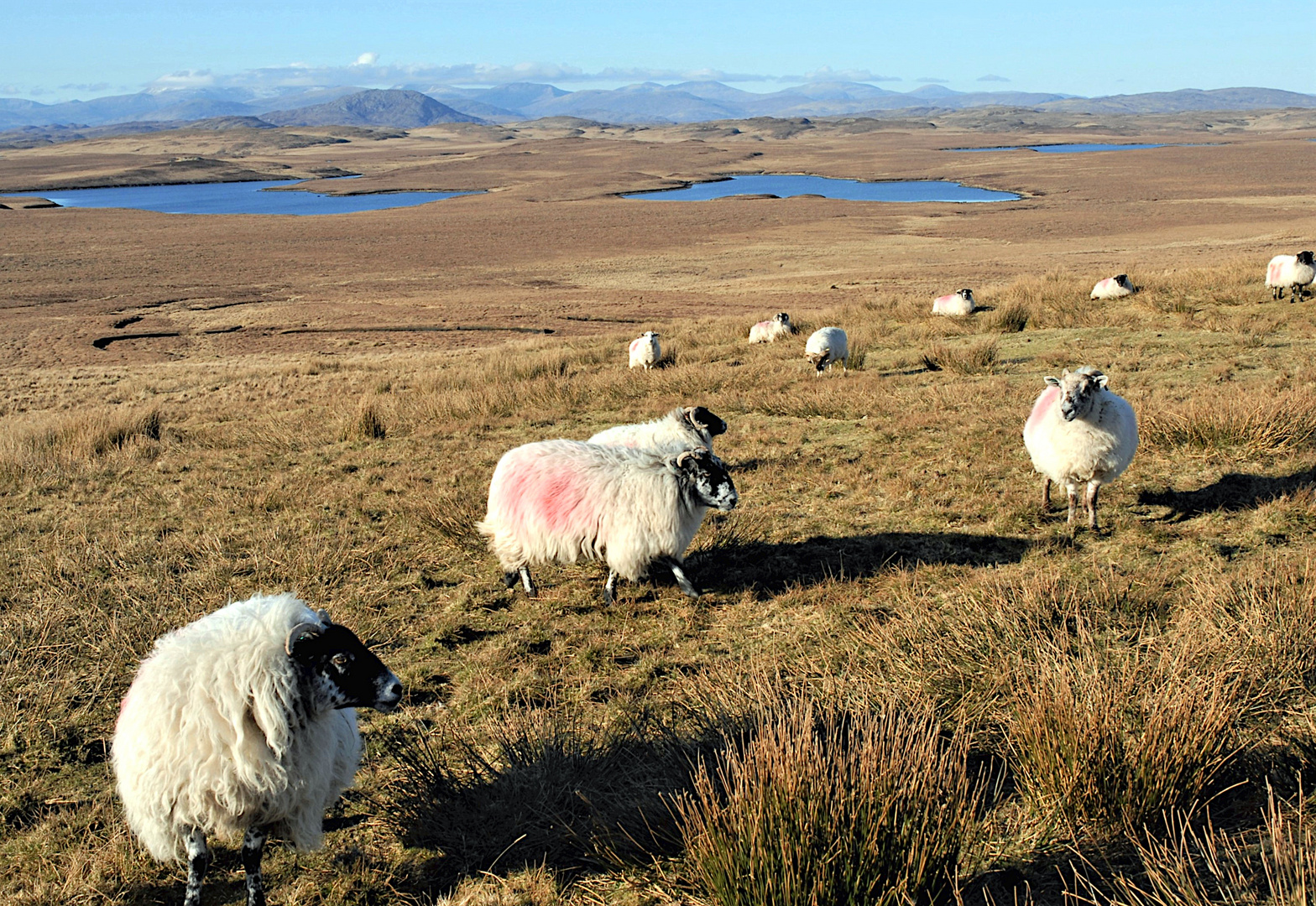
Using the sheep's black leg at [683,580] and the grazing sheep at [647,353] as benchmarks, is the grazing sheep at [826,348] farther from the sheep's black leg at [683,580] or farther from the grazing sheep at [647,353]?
the sheep's black leg at [683,580]

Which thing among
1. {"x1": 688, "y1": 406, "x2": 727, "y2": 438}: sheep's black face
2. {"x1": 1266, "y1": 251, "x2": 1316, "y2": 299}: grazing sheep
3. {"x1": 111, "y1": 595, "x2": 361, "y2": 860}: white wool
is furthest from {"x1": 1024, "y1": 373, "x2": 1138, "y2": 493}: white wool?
{"x1": 1266, "y1": 251, "x2": 1316, "y2": 299}: grazing sheep

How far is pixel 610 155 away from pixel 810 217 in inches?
3335

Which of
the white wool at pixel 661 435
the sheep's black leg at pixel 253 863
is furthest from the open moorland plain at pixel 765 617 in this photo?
the white wool at pixel 661 435

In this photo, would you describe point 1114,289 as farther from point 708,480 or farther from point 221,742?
point 221,742

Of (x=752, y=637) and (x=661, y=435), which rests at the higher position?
(x=661, y=435)

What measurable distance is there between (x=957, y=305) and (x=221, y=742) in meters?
17.8

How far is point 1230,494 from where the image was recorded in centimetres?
739

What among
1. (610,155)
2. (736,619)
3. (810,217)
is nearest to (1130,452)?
(736,619)

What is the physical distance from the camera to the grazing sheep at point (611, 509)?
6.46 meters

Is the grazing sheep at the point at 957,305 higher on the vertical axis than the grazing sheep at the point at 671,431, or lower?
higher

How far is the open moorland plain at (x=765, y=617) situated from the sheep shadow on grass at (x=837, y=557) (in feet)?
0.20

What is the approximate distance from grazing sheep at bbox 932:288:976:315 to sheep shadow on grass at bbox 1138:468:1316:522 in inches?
445

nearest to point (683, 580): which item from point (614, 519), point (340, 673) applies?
point (614, 519)

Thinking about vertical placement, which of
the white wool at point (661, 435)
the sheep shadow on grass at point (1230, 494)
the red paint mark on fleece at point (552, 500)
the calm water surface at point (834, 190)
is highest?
the calm water surface at point (834, 190)
